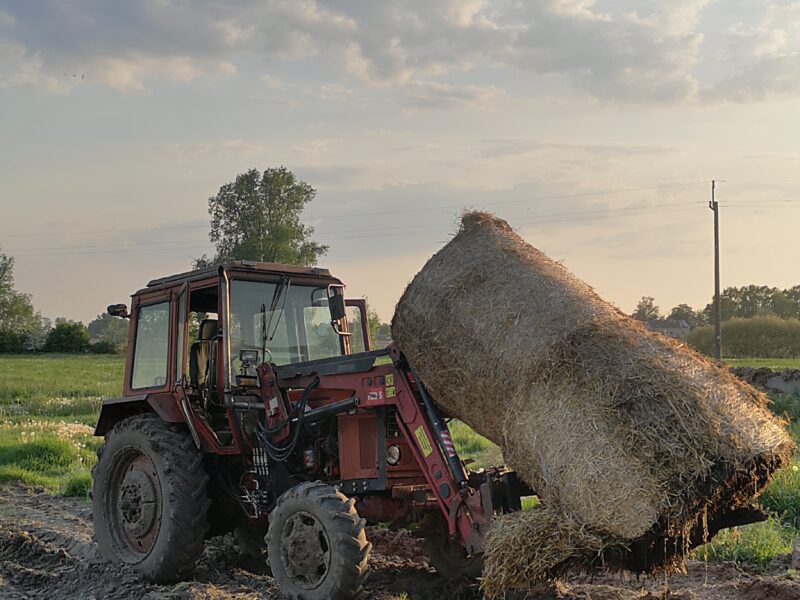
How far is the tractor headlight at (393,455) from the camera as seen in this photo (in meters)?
7.33

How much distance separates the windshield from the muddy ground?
198cm

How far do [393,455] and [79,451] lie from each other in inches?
398

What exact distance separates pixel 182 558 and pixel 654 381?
4441 millimetres

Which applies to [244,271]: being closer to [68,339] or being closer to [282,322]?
[282,322]

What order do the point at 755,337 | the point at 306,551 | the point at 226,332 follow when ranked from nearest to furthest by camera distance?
1. the point at 306,551
2. the point at 226,332
3. the point at 755,337

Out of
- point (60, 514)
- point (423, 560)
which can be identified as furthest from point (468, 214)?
point (60, 514)

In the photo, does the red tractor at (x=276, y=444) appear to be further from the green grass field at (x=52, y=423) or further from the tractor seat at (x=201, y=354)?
the green grass field at (x=52, y=423)

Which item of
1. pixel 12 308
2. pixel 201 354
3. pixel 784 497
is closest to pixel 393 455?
pixel 201 354

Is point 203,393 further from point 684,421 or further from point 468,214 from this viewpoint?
point 684,421

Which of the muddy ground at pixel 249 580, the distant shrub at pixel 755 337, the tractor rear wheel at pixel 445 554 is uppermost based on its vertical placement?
A: the distant shrub at pixel 755 337

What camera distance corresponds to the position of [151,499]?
325 inches

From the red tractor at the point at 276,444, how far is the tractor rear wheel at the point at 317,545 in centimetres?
1

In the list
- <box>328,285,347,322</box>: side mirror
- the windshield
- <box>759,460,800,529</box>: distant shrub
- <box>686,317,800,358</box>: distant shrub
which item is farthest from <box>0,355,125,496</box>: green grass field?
<box>686,317,800,358</box>: distant shrub

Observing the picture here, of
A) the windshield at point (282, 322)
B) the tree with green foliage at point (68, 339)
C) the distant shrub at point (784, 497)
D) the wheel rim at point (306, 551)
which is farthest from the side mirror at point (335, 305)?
the tree with green foliage at point (68, 339)
